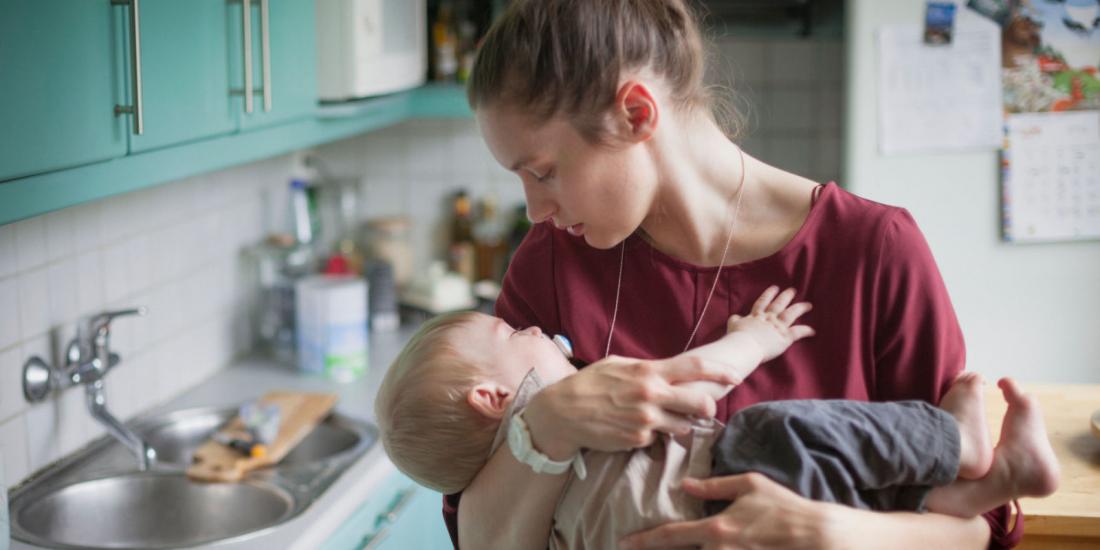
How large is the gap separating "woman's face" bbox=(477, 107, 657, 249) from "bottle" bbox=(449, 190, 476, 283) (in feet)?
6.69

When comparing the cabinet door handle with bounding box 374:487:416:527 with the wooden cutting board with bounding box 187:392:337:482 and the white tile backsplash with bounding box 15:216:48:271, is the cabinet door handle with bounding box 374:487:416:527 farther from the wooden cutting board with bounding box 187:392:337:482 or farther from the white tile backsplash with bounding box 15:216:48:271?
the white tile backsplash with bounding box 15:216:48:271

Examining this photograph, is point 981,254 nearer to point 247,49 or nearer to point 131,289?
point 247,49

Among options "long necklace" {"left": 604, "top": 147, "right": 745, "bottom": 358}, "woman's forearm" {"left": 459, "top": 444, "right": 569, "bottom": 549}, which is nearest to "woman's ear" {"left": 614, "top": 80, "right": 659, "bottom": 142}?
"long necklace" {"left": 604, "top": 147, "right": 745, "bottom": 358}

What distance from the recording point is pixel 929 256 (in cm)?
135

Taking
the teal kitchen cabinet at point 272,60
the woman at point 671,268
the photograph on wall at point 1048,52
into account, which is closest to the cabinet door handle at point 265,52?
the teal kitchen cabinet at point 272,60

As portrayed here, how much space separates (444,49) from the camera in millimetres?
3203

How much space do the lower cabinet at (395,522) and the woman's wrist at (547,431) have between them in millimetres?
975

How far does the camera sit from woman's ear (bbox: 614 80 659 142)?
4.32ft

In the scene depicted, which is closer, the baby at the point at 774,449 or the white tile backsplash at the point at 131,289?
the baby at the point at 774,449

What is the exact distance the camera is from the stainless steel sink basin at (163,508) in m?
2.16

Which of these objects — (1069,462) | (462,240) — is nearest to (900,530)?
(1069,462)

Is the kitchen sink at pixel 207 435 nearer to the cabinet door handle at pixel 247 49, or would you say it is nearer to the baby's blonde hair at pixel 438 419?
the cabinet door handle at pixel 247 49

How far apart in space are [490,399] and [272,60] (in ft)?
3.87

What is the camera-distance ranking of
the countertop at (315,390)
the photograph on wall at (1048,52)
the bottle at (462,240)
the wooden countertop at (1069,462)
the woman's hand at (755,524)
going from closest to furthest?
the woman's hand at (755,524) < the wooden countertop at (1069,462) < the countertop at (315,390) < the photograph on wall at (1048,52) < the bottle at (462,240)
